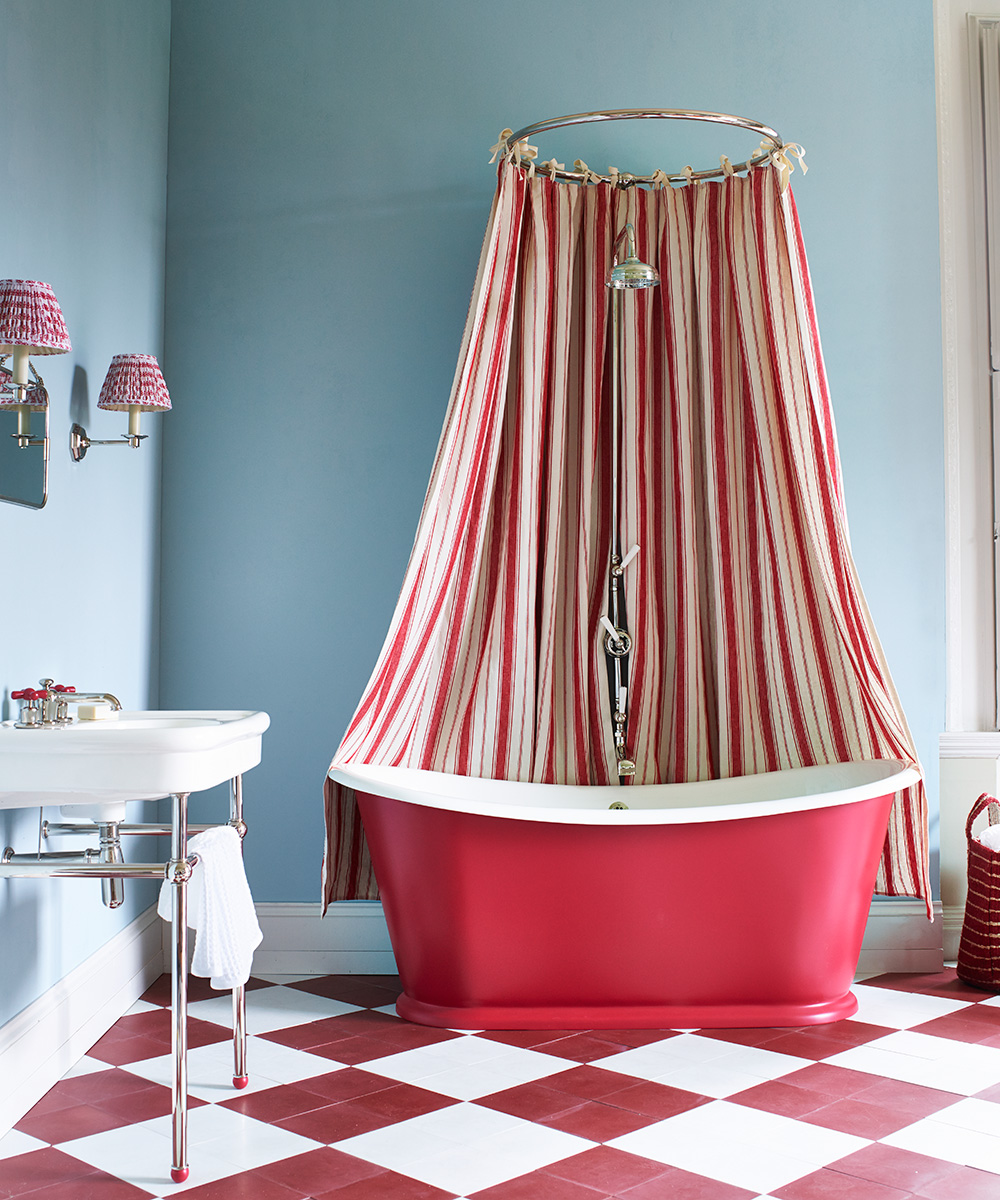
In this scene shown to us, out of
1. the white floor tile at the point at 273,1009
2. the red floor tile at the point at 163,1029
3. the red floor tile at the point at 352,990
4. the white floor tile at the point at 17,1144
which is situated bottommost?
the red floor tile at the point at 352,990

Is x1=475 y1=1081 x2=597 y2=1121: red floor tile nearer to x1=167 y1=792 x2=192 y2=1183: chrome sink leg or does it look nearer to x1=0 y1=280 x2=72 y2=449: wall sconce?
x1=167 y1=792 x2=192 y2=1183: chrome sink leg

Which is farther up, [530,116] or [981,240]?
[530,116]

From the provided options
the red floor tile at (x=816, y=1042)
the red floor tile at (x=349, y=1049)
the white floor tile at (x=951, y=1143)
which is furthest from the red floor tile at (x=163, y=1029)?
the white floor tile at (x=951, y=1143)

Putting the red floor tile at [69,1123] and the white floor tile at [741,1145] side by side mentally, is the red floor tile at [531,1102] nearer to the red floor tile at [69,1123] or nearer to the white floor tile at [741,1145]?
the white floor tile at [741,1145]

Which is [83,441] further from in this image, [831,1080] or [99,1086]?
[831,1080]

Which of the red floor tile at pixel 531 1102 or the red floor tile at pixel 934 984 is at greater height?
the red floor tile at pixel 531 1102

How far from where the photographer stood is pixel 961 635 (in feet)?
11.3

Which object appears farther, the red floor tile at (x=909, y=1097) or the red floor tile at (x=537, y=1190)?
the red floor tile at (x=909, y=1097)

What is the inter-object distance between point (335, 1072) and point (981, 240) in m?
3.01

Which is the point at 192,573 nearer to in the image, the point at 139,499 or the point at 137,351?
the point at 139,499

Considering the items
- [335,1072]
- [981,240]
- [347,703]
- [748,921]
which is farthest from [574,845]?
[981,240]

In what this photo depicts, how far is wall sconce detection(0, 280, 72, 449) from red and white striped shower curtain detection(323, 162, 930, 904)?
43.5 inches

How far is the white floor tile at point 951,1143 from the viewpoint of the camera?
6.48ft

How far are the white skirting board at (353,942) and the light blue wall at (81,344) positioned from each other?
0.38m
